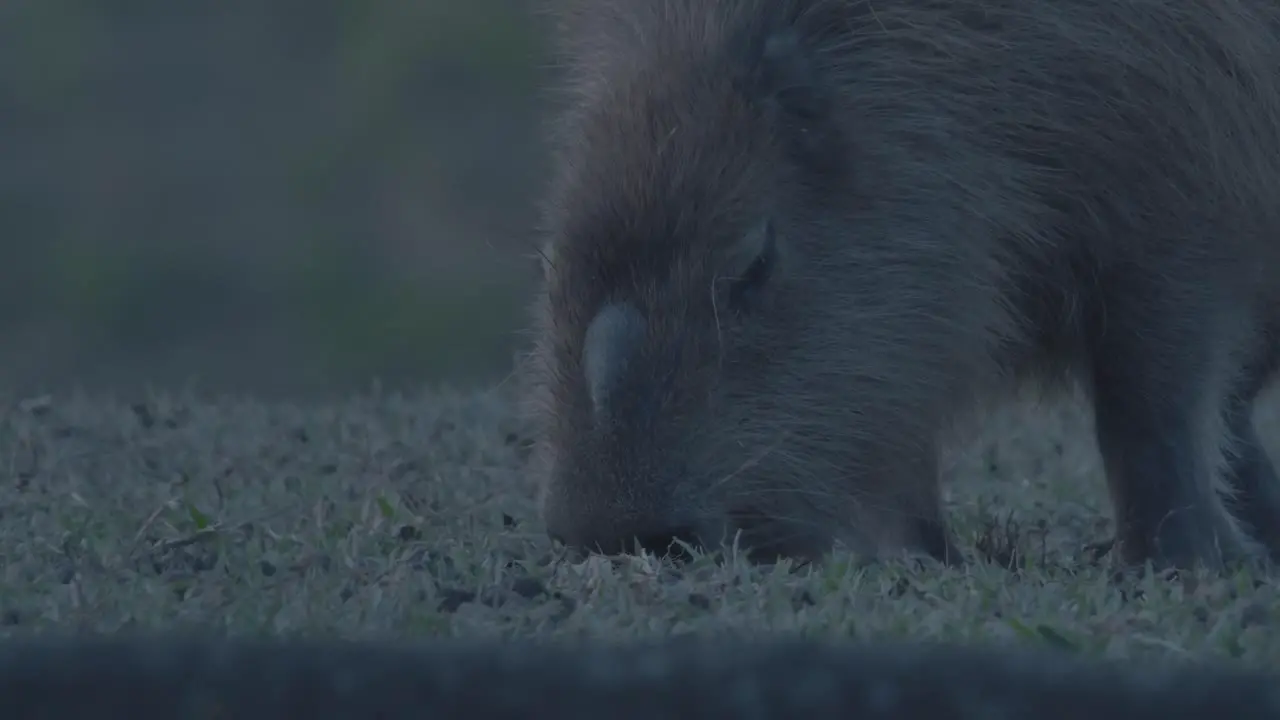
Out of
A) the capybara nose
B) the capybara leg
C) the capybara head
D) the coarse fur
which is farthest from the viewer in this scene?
the capybara leg

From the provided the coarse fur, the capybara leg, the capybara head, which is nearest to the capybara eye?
the capybara head

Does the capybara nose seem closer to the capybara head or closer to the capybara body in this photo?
the capybara head

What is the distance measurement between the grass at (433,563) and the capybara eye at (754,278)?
1.77 ft

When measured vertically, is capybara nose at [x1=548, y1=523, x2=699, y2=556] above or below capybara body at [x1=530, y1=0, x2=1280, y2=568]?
below

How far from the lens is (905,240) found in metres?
4.44

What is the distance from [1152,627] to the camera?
10.8 feet

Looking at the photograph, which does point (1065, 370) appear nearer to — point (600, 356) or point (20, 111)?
point (600, 356)

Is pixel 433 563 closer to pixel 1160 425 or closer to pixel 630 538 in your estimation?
pixel 630 538

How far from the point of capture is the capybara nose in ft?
12.7

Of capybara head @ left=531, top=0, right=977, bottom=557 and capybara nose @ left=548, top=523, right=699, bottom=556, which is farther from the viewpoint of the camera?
capybara head @ left=531, top=0, right=977, bottom=557

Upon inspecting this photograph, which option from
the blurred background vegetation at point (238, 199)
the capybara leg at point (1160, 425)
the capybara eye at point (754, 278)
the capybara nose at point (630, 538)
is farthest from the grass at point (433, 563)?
the blurred background vegetation at point (238, 199)

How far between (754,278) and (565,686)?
215 cm

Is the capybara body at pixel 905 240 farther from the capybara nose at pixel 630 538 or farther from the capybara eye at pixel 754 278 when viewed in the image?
the capybara nose at pixel 630 538

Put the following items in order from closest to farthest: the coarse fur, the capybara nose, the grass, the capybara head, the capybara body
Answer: the coarse fur → the grass → the capybara nose → the capybara head → the capybara body
